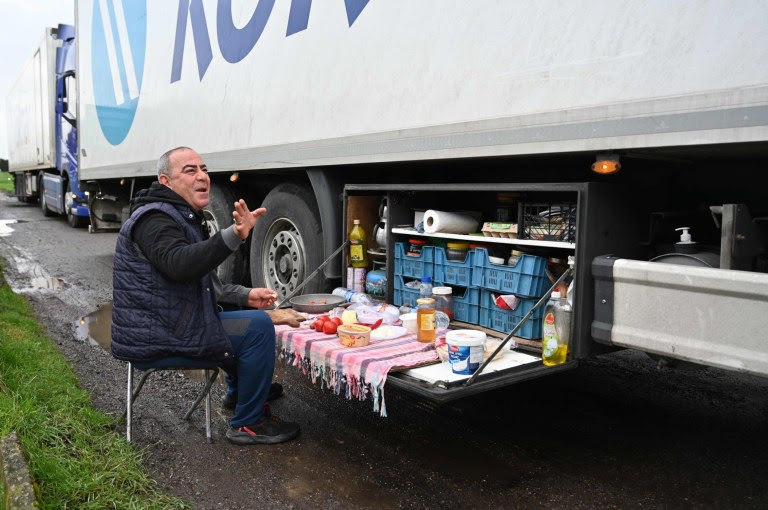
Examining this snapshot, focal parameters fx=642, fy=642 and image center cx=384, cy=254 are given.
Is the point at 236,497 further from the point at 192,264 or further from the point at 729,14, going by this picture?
the point at 729,14

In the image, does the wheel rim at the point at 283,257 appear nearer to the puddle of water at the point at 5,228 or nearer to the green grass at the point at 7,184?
the puddle of water at the point at 5,228

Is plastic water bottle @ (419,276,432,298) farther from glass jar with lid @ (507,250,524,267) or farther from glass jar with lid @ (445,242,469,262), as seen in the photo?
glass jar with lid @ (507,250,524,267)

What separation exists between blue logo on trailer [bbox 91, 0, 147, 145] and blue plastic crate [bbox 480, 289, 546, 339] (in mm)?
5132

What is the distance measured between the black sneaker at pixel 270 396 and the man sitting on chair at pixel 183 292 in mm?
497

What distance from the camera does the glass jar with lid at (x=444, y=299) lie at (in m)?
3.67

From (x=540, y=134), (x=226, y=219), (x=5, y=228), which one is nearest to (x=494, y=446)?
(x=540, y=134)

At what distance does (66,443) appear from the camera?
3094 millimetres

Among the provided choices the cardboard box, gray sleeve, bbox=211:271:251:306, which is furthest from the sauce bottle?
gray sleeve, bbox=211:271:251:306

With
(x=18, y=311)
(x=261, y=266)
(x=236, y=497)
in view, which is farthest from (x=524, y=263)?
(x=18, y=311)

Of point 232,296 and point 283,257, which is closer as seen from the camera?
point 232,296

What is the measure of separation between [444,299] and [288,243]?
185 cm

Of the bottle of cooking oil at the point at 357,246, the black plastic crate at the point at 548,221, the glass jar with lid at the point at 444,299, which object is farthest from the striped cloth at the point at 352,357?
the bottle of cooking oil at the point at 357,246

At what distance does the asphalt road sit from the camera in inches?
111

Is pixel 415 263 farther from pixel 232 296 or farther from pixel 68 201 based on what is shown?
pixel 68 201
